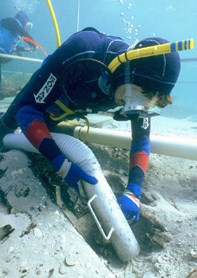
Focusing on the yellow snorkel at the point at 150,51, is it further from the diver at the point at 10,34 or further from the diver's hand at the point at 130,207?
the diver at the point at 10,34

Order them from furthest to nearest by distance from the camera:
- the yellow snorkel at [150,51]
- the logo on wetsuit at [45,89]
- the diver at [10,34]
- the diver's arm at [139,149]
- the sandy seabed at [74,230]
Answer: the diver at [10,34], the diver's arm at [139,149], the logo on wetsuit at [45,89], the sandy seabed at [74,230], the yellow snorkel at [150,51]

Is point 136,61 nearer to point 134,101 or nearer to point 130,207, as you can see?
point 134,101

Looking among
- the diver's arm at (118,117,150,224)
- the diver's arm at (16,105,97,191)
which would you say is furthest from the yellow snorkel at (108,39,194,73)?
the diver's arm at (16,105,97,191)

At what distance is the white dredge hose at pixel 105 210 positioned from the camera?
2.25 metres

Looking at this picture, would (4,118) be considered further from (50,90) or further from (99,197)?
(99,197)

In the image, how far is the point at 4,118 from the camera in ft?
11.2

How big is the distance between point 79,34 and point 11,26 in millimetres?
7297

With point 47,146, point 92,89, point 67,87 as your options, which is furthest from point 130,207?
point 67,87

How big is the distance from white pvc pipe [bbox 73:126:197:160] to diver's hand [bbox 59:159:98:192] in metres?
1.07

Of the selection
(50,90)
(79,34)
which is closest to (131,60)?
(79,34)

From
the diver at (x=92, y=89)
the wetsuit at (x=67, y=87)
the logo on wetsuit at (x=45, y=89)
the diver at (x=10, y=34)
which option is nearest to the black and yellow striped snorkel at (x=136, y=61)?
the diver at (x=92, y=89)

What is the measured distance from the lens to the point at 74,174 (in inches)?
94.7

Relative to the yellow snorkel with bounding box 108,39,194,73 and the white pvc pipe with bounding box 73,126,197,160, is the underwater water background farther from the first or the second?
the yellow snorkel with bounding box 108,39,194,73

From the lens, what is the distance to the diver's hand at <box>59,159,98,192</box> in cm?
240
